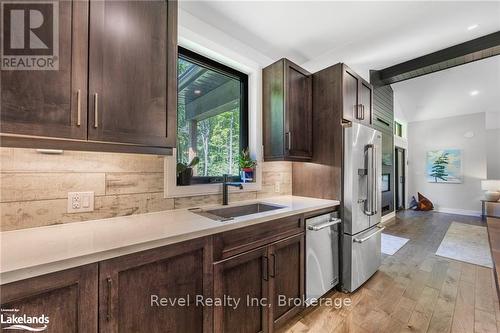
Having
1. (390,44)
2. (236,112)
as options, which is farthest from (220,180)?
(390,44)

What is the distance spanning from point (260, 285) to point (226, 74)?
2144 mm

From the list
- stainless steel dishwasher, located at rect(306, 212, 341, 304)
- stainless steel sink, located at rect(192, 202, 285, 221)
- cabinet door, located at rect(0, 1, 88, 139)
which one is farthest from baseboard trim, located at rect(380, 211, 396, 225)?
cabinet door, located at rect(0, 1, 88, 139)

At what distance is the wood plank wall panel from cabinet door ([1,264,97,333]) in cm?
62

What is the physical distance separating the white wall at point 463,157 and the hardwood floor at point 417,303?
474cm

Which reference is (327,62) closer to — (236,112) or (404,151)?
(236,112)

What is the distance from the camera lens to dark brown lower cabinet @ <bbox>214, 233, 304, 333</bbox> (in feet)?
4.43

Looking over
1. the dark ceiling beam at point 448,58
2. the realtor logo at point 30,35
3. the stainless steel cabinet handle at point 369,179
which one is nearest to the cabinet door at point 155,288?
the realtor logo at point 30,35

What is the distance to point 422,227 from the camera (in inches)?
188

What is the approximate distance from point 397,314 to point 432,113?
23.1 feet

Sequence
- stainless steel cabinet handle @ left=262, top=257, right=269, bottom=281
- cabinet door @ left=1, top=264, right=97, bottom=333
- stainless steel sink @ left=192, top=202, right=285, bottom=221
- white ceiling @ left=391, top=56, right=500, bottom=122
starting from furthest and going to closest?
white ceiling @ left=391, top=56, right=500, bottom=122 < stainless steel sink @ left=192, top=202, right=285, bottom=221 < stainless steel cabinet handle @ left=262, top=257, right=269, bottom=281 < cabinet door @ left=1, top=264, right=97, bottom=333

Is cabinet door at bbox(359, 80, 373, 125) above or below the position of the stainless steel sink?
above

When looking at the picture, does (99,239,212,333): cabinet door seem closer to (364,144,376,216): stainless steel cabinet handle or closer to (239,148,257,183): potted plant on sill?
(239,148,257,183): potted plant on sill

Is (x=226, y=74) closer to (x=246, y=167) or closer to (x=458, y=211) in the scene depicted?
(x=246, y=167)

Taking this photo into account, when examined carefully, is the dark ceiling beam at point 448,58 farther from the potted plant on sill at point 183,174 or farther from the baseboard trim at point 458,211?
the baseboard trim at point 458,211
